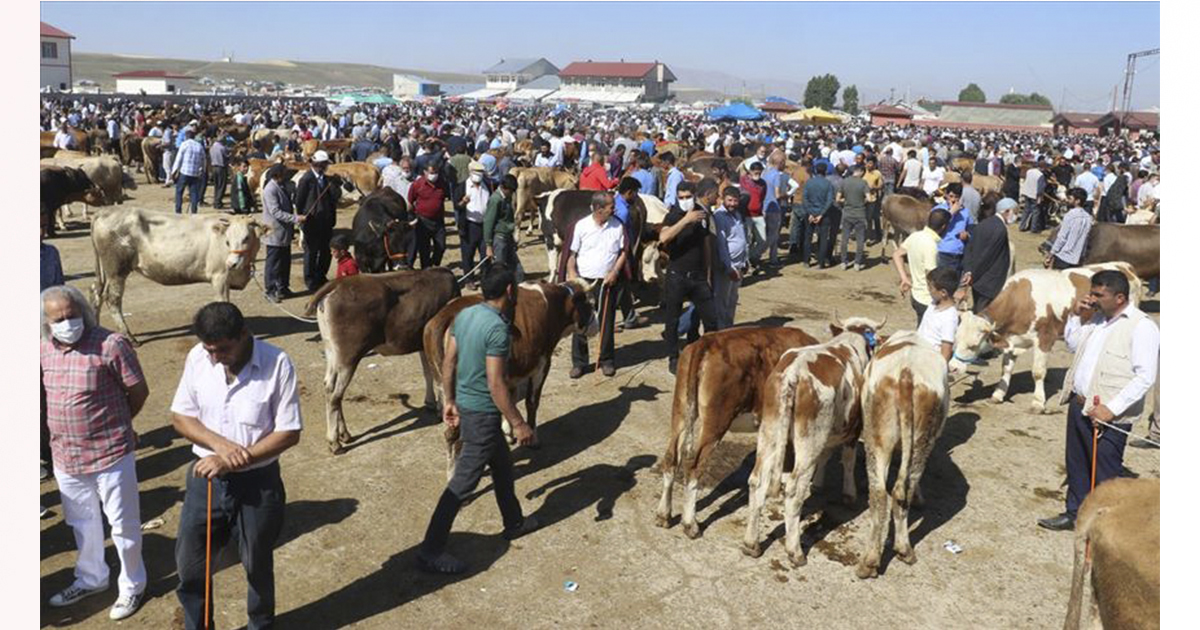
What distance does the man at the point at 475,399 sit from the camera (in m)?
5.62

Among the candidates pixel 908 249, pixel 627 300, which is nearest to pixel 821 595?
pixel 908 249

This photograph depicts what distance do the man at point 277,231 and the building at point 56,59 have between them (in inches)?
2729

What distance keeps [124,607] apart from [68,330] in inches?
64.3

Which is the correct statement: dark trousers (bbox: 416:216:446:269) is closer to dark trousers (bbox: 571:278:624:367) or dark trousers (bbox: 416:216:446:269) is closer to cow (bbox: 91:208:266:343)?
cow (bbox: 91:208:266:343)

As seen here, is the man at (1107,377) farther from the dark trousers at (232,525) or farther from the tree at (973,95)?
the tree at (973,95)

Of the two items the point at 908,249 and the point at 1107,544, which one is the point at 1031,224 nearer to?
the point at 908,249

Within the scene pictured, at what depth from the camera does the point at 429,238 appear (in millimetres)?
13305

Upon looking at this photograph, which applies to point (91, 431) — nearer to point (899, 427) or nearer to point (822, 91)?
point (899, 427)

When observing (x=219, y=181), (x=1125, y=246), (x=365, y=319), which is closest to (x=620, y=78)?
(x=219, y=181)

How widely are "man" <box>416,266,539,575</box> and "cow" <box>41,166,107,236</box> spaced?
41.3 feet

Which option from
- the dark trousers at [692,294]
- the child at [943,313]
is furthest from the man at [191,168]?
the child at [943,313]

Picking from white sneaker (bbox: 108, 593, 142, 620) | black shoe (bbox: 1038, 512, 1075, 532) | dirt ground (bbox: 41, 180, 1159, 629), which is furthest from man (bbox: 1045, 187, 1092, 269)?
white sneaker (bbox: 108, 593, 142, 620)

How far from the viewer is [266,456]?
4.61 meters

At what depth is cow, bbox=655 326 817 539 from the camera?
20.4 ft
